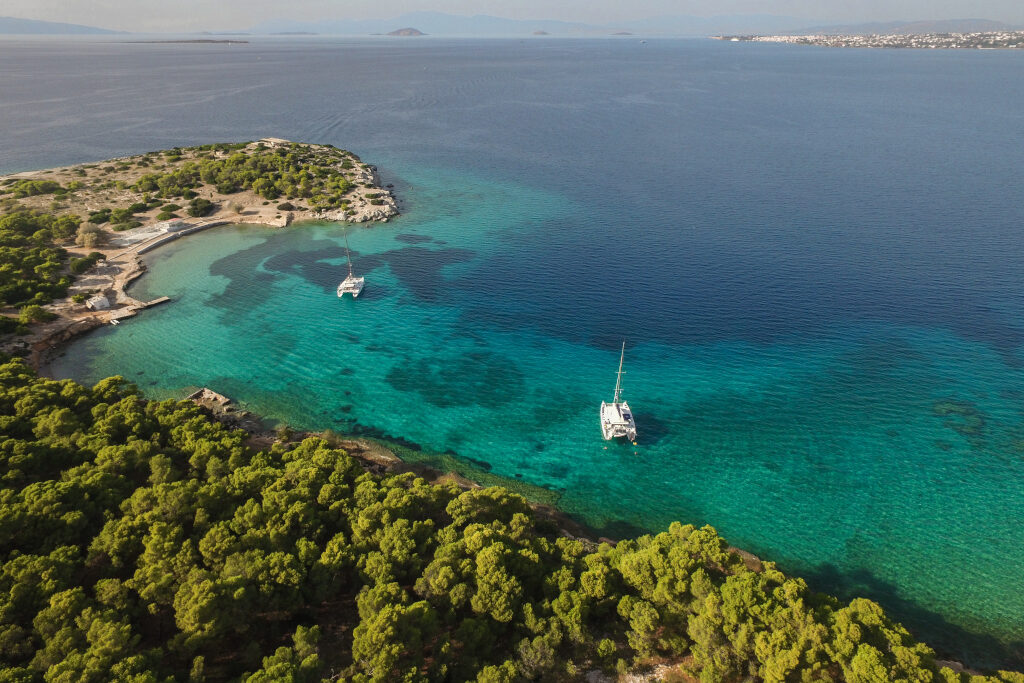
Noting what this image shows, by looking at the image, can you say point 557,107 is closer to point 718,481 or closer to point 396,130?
point 396,130

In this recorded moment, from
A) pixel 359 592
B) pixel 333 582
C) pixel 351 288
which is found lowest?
pixel 359 592

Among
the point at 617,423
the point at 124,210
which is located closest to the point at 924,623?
the point at 617,423

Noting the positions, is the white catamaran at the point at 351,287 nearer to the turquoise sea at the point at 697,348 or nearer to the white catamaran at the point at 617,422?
the turquoise sea at the point at 697,348

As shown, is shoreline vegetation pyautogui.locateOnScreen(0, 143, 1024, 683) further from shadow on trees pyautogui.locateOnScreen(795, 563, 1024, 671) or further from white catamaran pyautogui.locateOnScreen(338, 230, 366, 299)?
white catamaran pyautogui.locateOnScreen(338, 230, 366, 299)

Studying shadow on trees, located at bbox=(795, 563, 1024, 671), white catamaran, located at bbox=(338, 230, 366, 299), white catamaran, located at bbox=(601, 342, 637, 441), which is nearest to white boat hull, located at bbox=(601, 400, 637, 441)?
white catamaran, located at bbox=(601, 342, 637, 441)

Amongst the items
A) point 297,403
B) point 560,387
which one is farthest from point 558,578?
point 297,403

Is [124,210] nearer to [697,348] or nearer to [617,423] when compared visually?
[617,423]

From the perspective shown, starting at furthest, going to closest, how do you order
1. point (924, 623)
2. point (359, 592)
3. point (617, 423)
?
point (617, 423) → point (924, 623) → point (359, 592)
